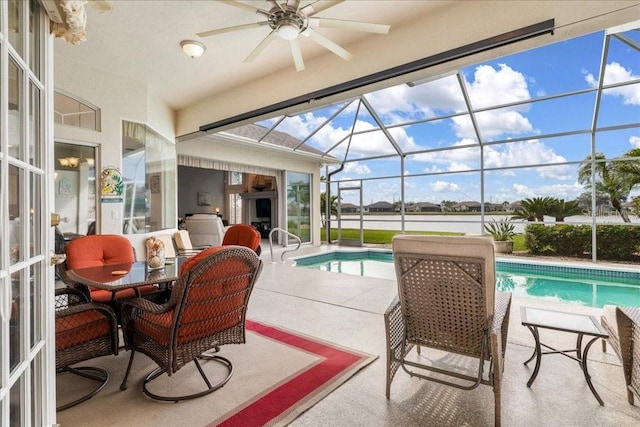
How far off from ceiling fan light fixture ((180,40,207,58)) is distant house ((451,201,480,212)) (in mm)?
8003

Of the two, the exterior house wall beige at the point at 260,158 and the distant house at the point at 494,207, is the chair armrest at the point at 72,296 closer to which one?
the exterior house wall beige at the point at 260,158

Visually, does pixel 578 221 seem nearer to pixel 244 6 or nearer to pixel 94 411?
pixel 244 6

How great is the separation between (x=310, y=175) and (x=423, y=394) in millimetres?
8875

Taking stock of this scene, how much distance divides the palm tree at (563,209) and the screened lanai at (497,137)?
0.07 metres

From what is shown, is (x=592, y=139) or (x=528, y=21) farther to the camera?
(x=592, y=139)

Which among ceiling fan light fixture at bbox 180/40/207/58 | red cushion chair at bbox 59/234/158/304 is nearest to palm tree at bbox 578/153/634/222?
ceiling fan light fixture at bbox 180/40/207/58

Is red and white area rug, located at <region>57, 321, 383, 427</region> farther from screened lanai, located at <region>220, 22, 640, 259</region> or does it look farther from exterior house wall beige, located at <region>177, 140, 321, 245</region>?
exterior house wall beige, located at <region>177, 140, 321, 245</region>

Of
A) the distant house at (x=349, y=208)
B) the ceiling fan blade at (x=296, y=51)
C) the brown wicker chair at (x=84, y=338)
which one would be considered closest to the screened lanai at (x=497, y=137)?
the distant house at (x=349, y=208)

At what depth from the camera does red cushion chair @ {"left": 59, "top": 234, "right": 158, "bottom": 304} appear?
2.60m

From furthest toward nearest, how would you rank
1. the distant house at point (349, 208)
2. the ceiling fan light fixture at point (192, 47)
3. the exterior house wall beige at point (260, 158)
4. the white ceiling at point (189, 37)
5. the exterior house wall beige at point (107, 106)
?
the distant house at point (349, 208)
the exterior house wall beige at point (260, 158)
the exterior house wall beige at point (107, 106)
the ceiling fan light fixture at point (192, 47)
the white ceiling at point (189, 37)

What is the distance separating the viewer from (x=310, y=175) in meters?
10.5

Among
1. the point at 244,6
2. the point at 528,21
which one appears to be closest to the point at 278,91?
the point at 244,6

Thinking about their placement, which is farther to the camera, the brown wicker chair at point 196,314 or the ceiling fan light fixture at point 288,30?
the ceiling fan light fixture at point 288,30

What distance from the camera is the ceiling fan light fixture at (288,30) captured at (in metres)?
2.58
